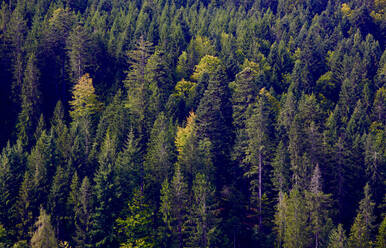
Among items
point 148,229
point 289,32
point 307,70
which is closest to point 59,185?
point 148,229

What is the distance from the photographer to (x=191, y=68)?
243 feet

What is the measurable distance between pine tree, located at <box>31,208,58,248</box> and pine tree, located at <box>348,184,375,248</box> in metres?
29.8

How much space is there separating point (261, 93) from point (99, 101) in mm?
25442

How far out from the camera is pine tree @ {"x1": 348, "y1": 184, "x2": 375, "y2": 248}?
146 feet

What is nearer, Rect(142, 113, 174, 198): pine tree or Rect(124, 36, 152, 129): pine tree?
→ Rect(142, 113, 174, 198): pine tree

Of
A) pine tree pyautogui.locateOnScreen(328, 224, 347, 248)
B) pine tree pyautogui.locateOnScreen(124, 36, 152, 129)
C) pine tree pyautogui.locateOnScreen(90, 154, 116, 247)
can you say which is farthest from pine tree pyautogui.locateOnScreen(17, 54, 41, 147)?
pine tree pyautogui.locateOnScreen(328, 224, 347, 248)

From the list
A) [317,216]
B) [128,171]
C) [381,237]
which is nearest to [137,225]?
[128,171]

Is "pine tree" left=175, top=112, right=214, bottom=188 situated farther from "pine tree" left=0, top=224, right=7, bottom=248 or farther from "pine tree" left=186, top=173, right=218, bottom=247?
"pine tree" left=0, top=224, right=7, bottom=248

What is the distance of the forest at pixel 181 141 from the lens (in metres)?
45.7

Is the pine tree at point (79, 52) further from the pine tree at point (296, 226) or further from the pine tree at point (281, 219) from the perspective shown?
the pine tree at point (296, 226)

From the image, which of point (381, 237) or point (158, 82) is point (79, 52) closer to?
point (158, 82)

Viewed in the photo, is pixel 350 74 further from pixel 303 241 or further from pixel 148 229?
pixel 148 229

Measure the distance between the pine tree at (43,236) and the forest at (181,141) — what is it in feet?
0.41

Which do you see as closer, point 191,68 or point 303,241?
point 303,241
